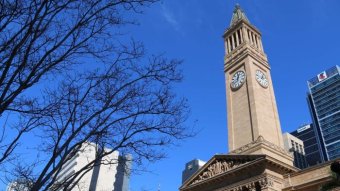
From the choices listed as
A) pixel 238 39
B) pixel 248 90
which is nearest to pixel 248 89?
pixel 248 90

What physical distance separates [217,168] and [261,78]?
14969 millimetres

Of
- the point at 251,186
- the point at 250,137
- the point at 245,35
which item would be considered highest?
the point at 245,35

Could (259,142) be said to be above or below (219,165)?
above

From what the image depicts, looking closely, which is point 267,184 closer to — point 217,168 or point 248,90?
point 217,168

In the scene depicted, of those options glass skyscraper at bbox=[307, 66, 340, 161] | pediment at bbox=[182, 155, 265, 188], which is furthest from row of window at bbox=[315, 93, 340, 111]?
pediment at bbox=[182, 155, 265, 188]

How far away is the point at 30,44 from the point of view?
938cm

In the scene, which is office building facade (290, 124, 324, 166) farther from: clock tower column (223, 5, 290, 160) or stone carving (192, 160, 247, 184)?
stone carving (192, 160, 247, 184)

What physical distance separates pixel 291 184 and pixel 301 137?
13785cm

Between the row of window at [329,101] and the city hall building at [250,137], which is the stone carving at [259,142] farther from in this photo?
the row of window at [329,101]

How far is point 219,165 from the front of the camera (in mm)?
36719

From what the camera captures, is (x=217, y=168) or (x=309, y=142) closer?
(x=217, y=168)

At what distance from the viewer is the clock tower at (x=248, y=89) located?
40438 millimetres

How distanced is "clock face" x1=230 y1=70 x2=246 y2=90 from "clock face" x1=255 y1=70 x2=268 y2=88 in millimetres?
1741

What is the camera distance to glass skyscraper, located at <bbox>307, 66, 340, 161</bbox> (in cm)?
13450
